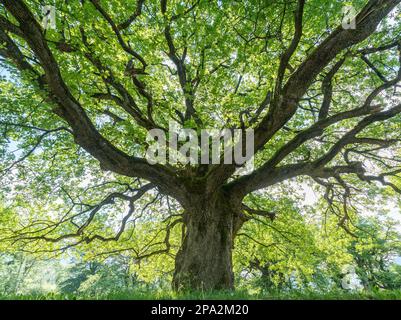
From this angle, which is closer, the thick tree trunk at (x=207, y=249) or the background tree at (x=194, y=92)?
the background tree at (x=194, y=92)

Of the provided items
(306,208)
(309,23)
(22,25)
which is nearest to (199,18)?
(309,23)

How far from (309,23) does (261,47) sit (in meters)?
1.35

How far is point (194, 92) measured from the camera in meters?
8.59

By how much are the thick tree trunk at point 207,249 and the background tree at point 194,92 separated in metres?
0.03

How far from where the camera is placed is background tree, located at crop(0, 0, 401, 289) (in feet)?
17.5

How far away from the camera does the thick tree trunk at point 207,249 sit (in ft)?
21.6

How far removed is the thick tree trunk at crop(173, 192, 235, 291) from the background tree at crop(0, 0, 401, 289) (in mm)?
32

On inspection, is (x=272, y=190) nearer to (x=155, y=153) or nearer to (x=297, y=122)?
(x=297, y=122)

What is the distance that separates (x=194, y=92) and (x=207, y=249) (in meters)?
5.02

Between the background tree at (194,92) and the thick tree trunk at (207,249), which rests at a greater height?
the background tree at (194,92)
